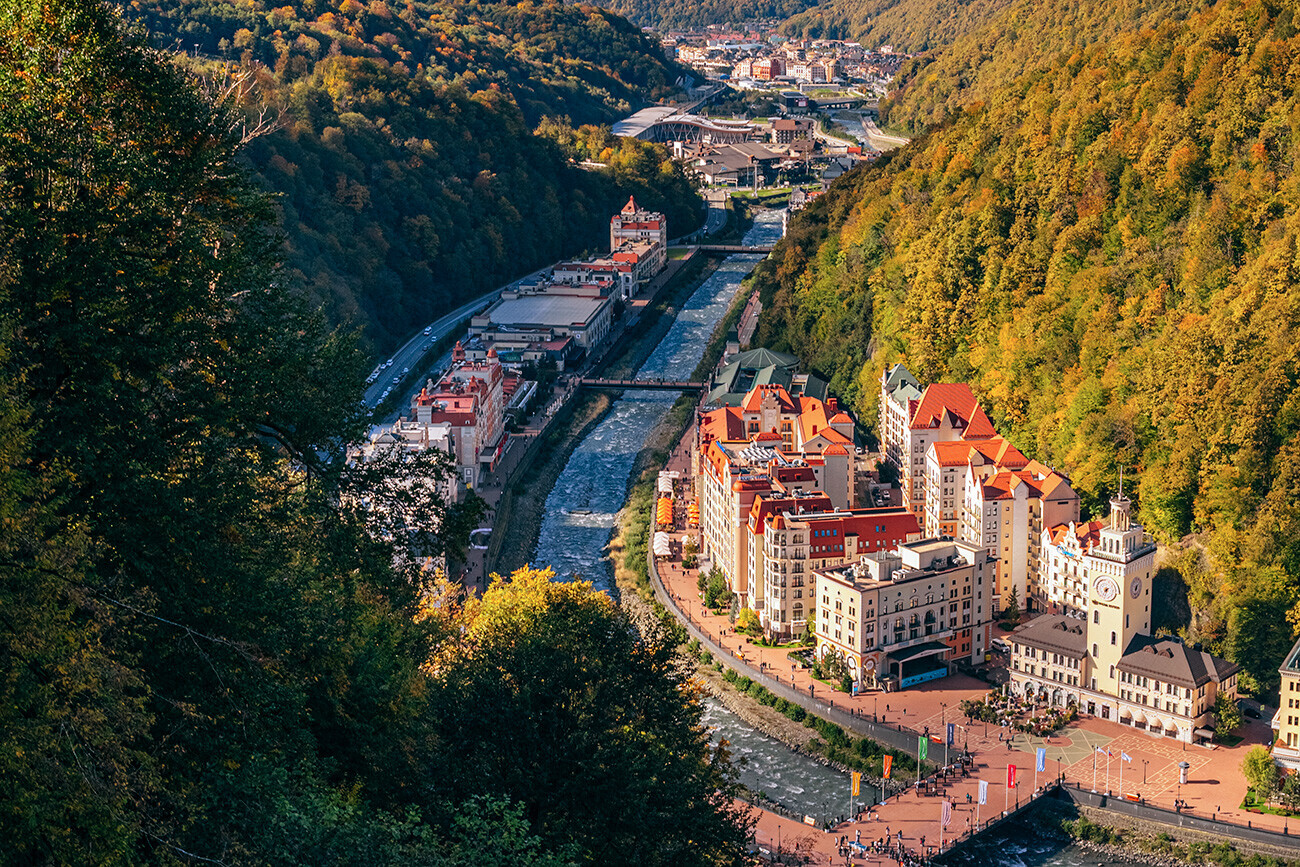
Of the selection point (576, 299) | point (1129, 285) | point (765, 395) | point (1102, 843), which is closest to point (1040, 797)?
point (1102, 843)

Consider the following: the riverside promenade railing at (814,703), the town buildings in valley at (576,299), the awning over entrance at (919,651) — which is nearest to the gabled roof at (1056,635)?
the awning over entrance at (919,651)

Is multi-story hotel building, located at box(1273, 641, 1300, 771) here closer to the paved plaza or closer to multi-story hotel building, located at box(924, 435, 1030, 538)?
the paved plaza

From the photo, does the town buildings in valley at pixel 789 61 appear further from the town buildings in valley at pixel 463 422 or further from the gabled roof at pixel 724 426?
the gabled roof at pixel 724 426

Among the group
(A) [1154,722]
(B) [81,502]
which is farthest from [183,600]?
(A) [1154,722]

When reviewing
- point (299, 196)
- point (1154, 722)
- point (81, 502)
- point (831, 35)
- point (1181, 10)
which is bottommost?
point (1154, 722)

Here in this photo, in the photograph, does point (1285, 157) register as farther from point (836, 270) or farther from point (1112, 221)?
point (836, 270)

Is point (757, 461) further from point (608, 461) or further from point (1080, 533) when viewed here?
point (608, 461)
